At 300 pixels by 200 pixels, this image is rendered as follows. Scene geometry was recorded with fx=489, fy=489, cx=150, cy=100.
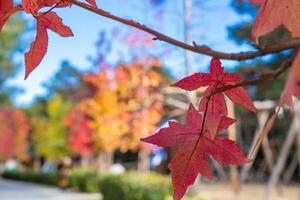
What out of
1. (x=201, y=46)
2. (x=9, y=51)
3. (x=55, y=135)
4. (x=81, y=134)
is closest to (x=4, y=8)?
(x=201, y=46)

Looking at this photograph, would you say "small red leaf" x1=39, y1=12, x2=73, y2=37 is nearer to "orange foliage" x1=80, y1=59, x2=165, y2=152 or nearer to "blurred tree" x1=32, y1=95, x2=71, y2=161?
"orange foliage" x1=80, y1=59, x2=165, y2=152

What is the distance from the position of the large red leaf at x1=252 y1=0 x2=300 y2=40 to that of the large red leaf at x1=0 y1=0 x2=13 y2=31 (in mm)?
202

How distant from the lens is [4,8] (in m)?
0.40

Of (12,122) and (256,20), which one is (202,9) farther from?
(12,122)

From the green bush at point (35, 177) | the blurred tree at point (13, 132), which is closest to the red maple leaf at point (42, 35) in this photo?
the green bush at point (35, 177)

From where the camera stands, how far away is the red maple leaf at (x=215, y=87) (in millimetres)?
391

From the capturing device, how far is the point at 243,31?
4785mm

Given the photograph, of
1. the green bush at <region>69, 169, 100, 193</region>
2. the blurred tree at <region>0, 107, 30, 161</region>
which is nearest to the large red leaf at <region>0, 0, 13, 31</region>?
the green bush at <region>69, 169, 100, 193</region>

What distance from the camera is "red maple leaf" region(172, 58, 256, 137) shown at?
39 cm

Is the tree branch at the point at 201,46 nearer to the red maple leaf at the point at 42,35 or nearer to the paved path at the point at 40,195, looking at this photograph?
the red maple leaf at the point at 42,35

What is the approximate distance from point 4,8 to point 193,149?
0.63ft

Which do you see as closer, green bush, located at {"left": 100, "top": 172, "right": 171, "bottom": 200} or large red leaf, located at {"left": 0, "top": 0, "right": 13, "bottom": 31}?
large red leaf, located at {"left": 0, "top": 0, "right": 13, "bottom": 31}

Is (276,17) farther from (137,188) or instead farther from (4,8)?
(137,188)

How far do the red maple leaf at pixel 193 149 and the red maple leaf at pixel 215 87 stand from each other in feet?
0.04
